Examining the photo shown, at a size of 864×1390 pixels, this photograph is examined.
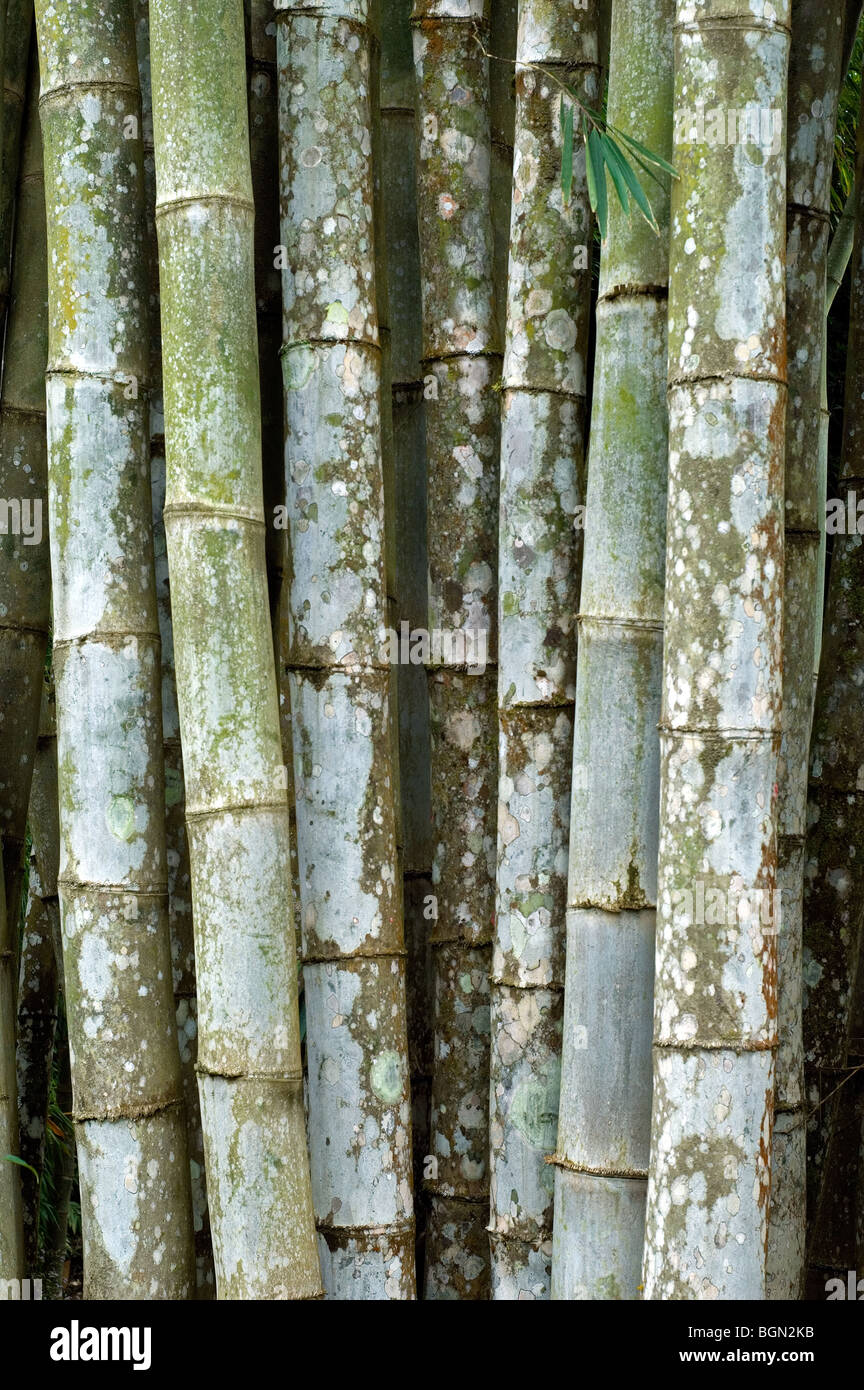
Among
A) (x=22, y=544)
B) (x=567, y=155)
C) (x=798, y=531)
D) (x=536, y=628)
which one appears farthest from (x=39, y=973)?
(x=567, y=155)

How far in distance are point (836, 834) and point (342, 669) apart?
115 centimetres

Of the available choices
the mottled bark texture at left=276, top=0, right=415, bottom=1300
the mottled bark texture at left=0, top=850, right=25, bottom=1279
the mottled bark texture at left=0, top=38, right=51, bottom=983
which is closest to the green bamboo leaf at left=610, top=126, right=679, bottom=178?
the mottled bark texture at left=276, top=0, right=415, bottom=1300

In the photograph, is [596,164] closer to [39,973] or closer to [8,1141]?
[8,1141]

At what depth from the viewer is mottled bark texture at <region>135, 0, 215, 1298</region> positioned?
2.72 m

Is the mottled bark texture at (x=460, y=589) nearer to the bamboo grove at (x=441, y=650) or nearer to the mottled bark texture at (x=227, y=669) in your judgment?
the bamboo grove at (x=441, y=650)

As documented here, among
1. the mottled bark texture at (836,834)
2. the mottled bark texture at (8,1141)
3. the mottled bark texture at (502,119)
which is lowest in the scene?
the mottled bark texture at (8,1141)

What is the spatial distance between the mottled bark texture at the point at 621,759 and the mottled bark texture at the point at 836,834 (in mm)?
790

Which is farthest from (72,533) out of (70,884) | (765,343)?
(765,343)

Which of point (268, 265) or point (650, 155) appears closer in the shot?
point (650, 155)

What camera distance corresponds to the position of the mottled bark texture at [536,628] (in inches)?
99.1

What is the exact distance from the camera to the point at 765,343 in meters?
2.17

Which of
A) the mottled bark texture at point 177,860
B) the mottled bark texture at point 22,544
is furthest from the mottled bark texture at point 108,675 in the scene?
the mottled bark texture at point 22,544

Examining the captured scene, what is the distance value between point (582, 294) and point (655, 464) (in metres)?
0.42

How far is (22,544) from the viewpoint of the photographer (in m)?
2.96
